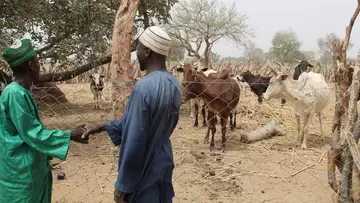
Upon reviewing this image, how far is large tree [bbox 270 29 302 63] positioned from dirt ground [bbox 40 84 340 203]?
45800 mm

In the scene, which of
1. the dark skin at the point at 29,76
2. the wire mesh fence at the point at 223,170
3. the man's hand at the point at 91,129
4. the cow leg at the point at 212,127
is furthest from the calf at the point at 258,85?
the dark skin at the point at 29,76

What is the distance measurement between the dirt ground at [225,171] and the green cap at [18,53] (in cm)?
201

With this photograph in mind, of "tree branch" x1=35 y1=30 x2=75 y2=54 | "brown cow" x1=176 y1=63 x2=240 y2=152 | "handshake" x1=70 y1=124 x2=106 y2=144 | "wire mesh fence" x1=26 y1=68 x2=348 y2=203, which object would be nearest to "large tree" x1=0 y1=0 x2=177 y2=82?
"tree branch" x1=35 y1=30 x2=75 y2=54

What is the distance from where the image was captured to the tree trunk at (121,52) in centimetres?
344

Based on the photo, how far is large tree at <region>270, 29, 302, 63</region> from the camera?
51938 mm

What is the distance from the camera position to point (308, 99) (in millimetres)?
7145

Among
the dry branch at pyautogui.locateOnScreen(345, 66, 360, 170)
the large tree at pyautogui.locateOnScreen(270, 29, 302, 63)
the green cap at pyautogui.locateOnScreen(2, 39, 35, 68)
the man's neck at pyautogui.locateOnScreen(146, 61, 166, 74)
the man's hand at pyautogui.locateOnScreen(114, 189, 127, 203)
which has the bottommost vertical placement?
the man's hand at pyautogui.locateOnScreen(114, 189, 127, 203)

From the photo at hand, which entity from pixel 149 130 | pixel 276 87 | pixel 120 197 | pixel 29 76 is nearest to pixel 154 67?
pixel 149 130

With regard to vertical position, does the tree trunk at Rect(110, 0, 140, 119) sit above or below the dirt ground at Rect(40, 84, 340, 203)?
above

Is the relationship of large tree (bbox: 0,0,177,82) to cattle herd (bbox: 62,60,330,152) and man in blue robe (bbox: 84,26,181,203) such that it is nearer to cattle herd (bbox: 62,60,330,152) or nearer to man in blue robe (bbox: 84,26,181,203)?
cattle herd (bbox: 62,60,330,152)

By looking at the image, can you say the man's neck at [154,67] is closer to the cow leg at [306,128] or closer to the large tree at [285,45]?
the cow leg at [306,128]

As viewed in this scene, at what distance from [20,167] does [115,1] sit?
20.1 ft

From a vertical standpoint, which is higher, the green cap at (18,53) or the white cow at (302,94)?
the green cap at (18,53)

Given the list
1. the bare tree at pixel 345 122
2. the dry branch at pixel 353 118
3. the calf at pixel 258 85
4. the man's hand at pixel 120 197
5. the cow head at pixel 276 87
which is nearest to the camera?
the man's hand at pixel 120 197
